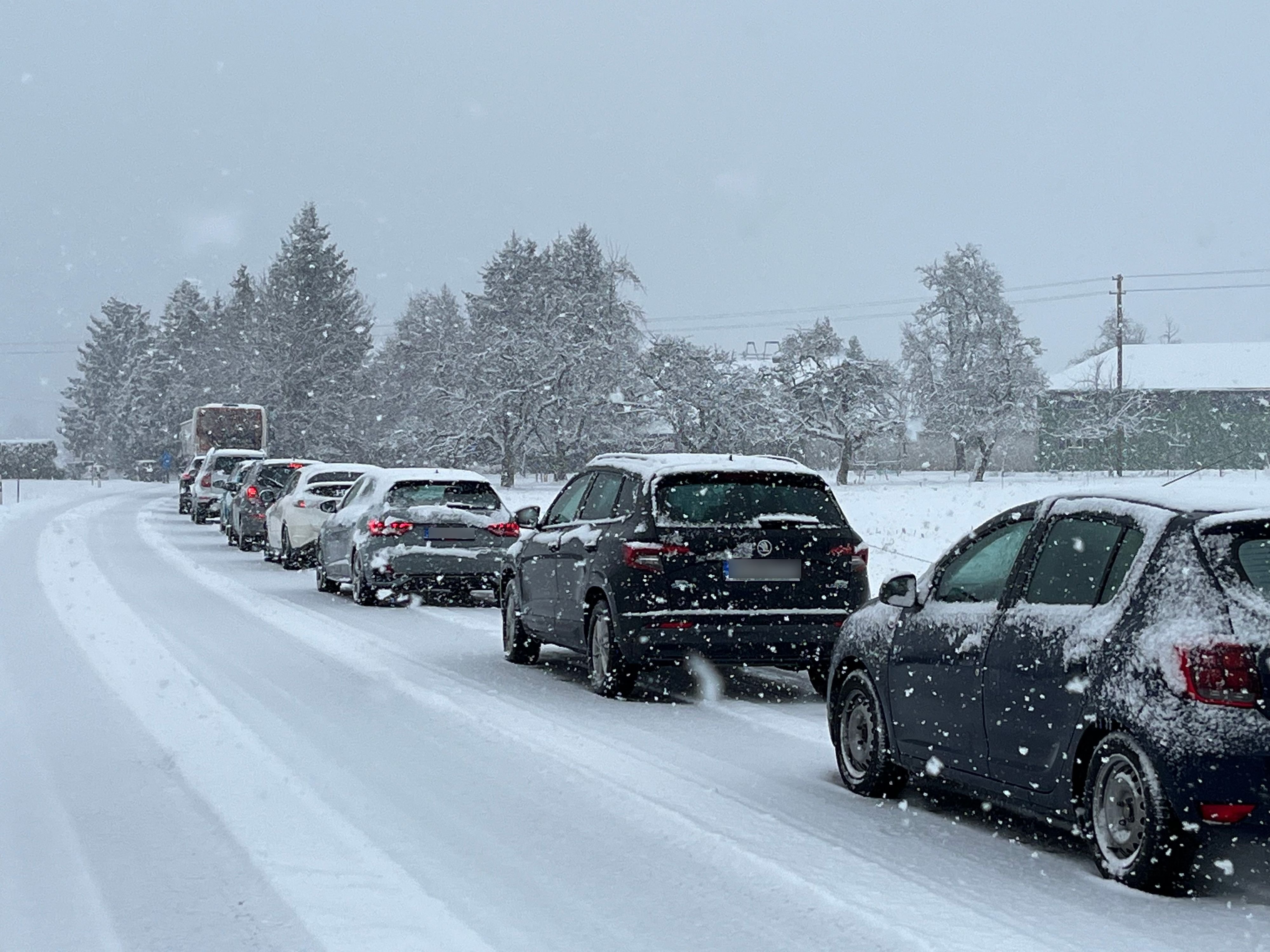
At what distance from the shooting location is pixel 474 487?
63.7 ft

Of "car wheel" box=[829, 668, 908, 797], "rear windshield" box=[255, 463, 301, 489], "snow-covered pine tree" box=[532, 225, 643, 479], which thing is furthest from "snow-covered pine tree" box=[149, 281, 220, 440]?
"car wheel" box=[829, 668, 908, 797]

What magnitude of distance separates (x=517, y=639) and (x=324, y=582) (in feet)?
27.4

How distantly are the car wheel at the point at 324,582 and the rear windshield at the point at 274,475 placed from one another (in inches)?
366

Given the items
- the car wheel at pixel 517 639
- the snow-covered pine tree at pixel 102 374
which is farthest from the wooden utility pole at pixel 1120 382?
the snow-covered pine tree at pixel 102 374

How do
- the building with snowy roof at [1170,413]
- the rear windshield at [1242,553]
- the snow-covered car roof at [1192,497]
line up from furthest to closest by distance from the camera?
the building with snowy roof at [1170,413]
the snow-covered car roof at [1192,497]
the rear windshield at [1242,553]

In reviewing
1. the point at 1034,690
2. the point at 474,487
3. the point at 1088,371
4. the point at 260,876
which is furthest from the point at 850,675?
the point at 1088,371

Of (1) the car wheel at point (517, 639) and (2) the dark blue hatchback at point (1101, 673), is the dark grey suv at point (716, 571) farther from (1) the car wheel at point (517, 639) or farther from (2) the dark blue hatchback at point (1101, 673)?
(2) the dark blue hatchback at point (1101, 673)

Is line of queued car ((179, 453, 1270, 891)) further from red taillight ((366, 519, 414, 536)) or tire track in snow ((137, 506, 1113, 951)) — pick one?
red taillight ((366, 519, 414, 536))

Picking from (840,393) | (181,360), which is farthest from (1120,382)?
(181,360)

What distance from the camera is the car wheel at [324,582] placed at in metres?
21.5

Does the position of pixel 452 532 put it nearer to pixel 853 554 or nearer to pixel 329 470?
pixel 329 470

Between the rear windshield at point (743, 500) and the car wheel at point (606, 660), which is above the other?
the rear windshield at point (743, 500)

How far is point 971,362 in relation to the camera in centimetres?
8906

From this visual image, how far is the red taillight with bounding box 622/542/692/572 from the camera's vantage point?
11273 millimetres
